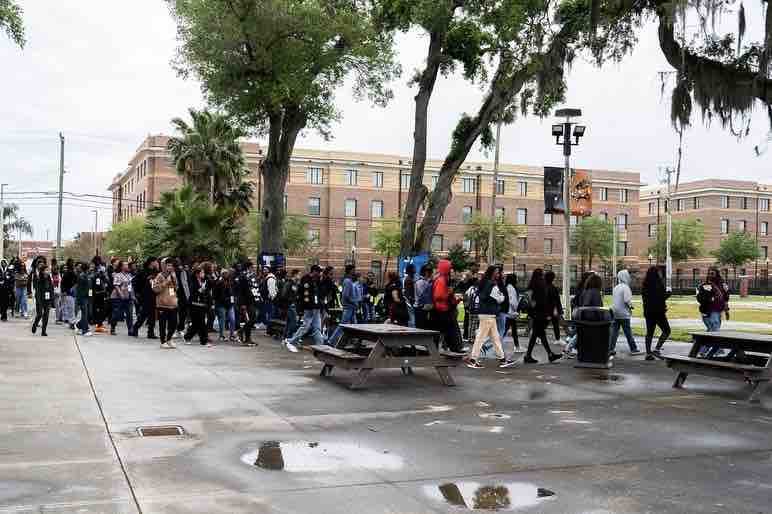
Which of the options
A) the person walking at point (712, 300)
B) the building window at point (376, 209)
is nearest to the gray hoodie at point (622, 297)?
the person walking at point (712, 300)

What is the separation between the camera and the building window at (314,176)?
76688 mm

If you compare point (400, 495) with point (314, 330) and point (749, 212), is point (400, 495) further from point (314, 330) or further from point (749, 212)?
point (749, 212)

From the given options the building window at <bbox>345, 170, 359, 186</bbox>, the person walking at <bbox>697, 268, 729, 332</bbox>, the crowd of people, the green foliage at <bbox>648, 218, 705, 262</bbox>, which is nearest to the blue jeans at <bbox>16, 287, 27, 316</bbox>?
the crowd of people

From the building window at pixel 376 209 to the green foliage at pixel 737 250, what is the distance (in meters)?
38.2

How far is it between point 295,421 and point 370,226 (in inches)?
2783

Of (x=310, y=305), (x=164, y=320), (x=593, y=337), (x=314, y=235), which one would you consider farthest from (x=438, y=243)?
(x=593, y=337)

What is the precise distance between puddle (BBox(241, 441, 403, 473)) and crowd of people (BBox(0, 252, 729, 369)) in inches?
260

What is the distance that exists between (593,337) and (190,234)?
1847 cm

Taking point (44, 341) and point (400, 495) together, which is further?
point (44, 341)

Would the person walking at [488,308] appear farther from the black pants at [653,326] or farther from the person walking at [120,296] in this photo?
the person walking at [120,296]

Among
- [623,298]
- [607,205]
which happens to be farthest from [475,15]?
[607,205]

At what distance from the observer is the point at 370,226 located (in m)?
78.7

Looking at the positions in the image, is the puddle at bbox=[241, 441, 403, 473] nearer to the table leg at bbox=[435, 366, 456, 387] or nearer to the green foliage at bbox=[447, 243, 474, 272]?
the table leg at bbox=[435, 366, 456, 387]

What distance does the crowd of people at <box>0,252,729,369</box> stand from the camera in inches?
552
